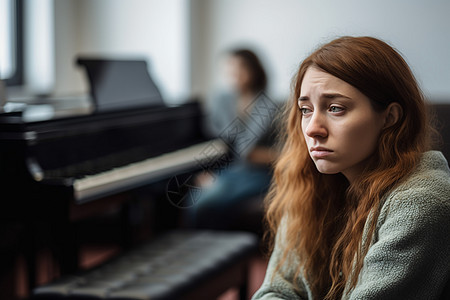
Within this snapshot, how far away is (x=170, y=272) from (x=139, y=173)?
0.56 meters

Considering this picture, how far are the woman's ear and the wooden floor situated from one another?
6.41 ft

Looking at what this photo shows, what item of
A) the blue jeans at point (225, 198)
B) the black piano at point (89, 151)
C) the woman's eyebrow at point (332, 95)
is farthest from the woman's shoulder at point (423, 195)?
the blue jeans at point (225, 198)

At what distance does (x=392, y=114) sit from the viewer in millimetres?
1255

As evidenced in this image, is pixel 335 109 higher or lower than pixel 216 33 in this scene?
lower

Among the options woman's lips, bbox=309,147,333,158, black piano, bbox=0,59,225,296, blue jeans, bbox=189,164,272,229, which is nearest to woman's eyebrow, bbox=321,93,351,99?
woman's lips, bbox=309,147,333,158

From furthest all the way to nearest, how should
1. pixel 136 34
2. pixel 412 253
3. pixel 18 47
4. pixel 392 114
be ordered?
pixel 136 34 < pixel 18 47 < pixel 392 114 < pixel 412 253

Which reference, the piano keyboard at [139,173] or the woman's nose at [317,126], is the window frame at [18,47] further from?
the woman's nose at [317,126]

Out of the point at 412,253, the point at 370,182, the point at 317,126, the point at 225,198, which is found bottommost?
the point at 225,198

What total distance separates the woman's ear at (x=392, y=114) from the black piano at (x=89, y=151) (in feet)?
2.40

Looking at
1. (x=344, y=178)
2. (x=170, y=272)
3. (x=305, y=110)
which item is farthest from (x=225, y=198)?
(x=305, y=110)

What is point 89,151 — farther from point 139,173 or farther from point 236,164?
point 236,164

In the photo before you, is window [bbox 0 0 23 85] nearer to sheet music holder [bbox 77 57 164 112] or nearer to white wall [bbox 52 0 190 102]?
white wall [bbox 52 0 190 102]

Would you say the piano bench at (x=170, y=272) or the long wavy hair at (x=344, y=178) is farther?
the piano bench at (x=170, y=272)

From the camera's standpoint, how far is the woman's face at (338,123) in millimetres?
1228
